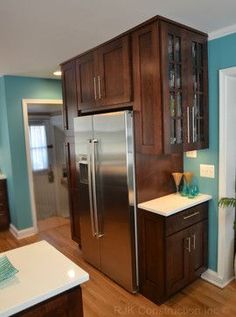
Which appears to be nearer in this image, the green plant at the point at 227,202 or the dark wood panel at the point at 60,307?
the dark wood panel at the point at 60,307

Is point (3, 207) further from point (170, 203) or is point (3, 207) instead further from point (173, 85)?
point (173, 85)

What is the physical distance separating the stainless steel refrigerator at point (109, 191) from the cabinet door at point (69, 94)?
15.1 inches

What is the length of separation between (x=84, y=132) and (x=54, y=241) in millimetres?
1897

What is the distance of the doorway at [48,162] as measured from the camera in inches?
207

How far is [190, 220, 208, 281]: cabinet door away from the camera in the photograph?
241 centimetres

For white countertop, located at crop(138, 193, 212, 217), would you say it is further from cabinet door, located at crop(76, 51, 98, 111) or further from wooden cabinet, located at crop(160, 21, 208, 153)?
cabinet door, located at crop(76, 51, 98, 111)

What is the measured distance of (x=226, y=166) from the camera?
2.36 metres

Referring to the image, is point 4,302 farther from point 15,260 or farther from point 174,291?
point 174,291

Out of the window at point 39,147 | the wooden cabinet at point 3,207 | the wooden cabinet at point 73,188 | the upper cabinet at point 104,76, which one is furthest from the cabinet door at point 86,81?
the window at point 39,147

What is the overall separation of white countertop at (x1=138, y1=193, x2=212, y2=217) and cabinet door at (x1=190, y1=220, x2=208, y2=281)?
25cm

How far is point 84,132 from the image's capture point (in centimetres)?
267

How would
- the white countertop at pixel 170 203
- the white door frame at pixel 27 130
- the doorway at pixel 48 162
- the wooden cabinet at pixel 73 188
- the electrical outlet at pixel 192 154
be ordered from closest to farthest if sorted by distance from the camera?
the white countertop at pixel 170 203 < the electrical outlet at pixel 192 154 < the wooden cabinet at pixel 73 188 < the white door frame at pixel 27 130 < the doorway at pixel 48 162

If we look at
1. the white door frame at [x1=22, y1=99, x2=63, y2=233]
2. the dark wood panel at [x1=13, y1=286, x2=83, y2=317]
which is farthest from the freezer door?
the dark wood panel at [x1=13, y1=286, x2=83, y2=317]

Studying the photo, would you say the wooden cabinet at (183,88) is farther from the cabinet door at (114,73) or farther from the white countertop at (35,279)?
the white countertop at (35,279)
